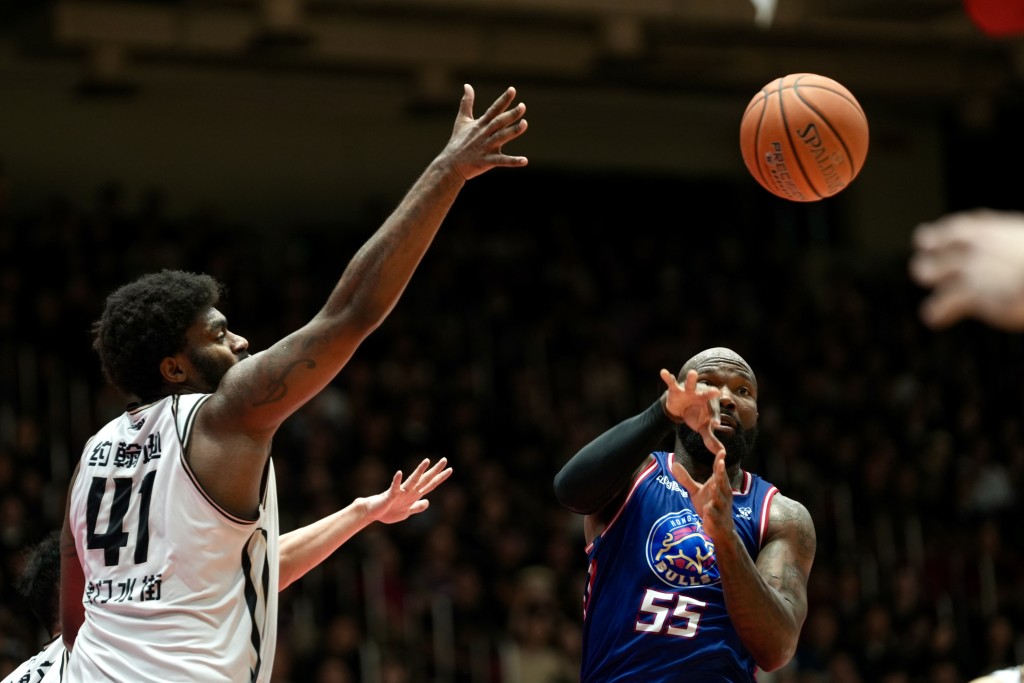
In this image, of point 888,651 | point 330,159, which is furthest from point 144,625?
point 330,159

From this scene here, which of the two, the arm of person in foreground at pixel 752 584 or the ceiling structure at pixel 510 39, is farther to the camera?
the ceiling structure at pixel 510 39

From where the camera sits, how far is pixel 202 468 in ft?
13.0

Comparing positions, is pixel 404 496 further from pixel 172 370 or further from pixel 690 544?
pixel 172 370

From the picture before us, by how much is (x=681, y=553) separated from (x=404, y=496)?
36.4 inches

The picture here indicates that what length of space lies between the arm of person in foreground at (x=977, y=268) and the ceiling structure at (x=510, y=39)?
38.2 ft

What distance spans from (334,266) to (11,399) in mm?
3883

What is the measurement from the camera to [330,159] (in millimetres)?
17672

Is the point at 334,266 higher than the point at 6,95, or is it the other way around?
the point at 6,95

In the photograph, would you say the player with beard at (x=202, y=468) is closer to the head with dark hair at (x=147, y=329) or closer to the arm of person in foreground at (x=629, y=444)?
the head with dark hair at (x=147, y=329)

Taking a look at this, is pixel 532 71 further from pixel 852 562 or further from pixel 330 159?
pixel 852 562

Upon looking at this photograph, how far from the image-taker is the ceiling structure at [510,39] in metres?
14.4

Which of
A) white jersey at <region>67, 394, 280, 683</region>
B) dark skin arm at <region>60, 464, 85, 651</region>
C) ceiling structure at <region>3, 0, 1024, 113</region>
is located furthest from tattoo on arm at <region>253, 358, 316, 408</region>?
ceiling structure at <region>3, 0, 1024, 113</region>

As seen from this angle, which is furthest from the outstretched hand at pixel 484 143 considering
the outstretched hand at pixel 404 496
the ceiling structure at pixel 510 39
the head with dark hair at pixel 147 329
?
the ceiling structure at pixel 510 39

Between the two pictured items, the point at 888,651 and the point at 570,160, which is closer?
the point at 888,651
